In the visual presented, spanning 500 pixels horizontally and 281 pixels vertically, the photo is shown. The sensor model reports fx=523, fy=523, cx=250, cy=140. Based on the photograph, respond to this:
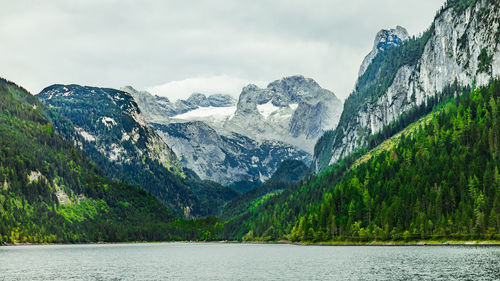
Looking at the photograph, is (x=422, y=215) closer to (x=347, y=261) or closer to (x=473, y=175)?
(x=473, y=175)

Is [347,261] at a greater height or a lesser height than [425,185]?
lesser

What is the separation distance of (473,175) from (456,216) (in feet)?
71.3

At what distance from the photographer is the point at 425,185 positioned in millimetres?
195750

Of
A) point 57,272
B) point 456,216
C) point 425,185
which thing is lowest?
point 57,272

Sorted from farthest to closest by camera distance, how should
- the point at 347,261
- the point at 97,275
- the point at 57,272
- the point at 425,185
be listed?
the point at 425,185
the point at 347,261
the point at 57,272
the point at 97,275

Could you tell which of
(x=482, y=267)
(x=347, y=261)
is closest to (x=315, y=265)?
(x=347, y=261)

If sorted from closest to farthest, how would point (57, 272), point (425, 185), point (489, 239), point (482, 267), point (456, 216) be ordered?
point (482, 267), point (57, 272), point (489, 239), point (456, 216), point (425, 185)

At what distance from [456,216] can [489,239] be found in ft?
45.0

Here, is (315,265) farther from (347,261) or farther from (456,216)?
(456,216)

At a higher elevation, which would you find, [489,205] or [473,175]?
[473,175]

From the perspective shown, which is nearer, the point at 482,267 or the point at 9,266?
the point at 482,267

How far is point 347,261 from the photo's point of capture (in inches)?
4737

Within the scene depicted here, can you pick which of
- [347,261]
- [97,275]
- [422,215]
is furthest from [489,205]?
[97,275]

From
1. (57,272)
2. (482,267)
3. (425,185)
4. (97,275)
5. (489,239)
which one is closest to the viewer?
(482,267)
